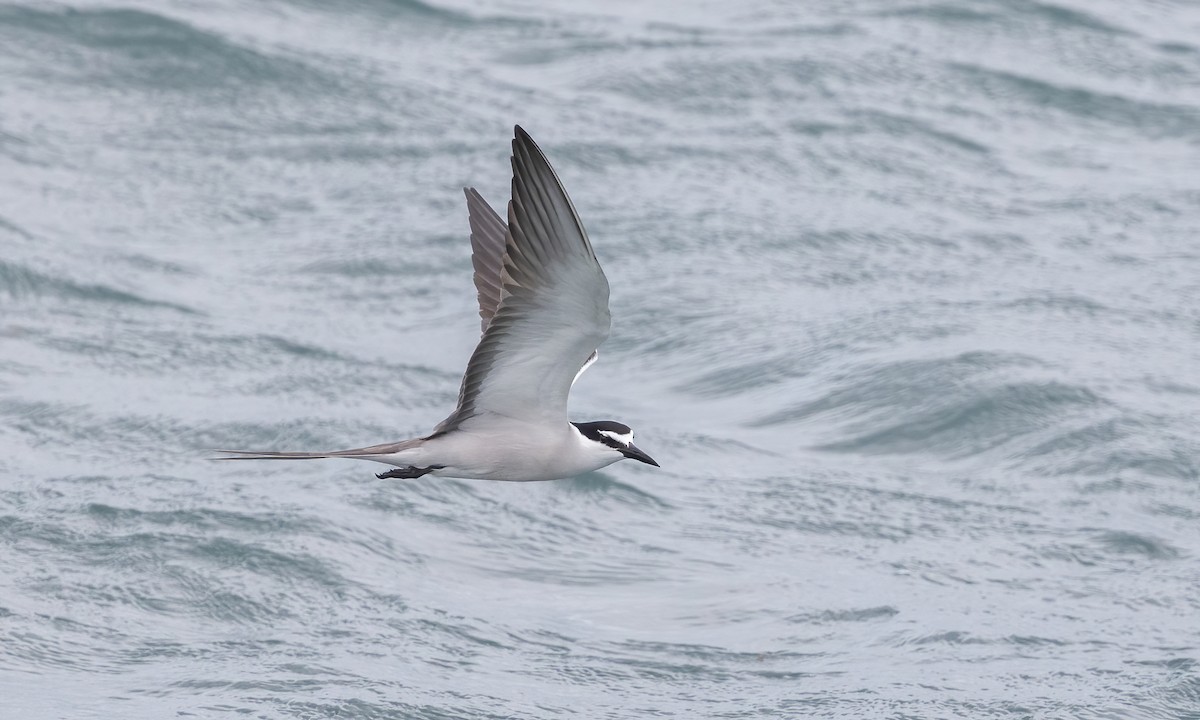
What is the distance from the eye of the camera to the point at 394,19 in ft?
62.6

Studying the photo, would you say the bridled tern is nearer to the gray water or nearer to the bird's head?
the bird's head

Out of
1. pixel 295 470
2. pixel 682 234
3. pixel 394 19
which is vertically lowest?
pixel 295 470

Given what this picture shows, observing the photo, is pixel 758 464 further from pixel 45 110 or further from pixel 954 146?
pixel 45 110

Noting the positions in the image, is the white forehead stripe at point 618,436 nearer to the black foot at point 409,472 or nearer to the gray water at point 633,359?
the black foot at point 409,472

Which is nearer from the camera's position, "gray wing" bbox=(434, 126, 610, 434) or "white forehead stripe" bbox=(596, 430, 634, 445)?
"gray wing" bbox=(434, 126, 610, 434)

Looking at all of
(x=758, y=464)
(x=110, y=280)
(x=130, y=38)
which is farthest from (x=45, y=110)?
(x=758, y=464)

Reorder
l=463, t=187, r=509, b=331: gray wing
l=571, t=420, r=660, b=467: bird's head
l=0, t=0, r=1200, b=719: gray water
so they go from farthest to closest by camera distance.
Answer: l=0, t=0, r=1200, b=719: gray water
l=463, t=187, r=509, b=331: gray wing
l=571, t=420, r=660, b=467: bird's head

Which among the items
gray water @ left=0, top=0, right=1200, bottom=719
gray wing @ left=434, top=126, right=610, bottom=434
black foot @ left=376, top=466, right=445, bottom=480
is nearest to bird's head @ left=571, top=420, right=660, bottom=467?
gray wing @ left=434, top=126, right=610, bottom=434

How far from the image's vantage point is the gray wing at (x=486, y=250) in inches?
343

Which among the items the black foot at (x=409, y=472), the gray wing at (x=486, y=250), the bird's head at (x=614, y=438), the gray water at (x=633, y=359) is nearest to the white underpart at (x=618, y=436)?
the bird's head at (x=614, y=438)

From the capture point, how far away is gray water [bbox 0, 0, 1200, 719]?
10414mm

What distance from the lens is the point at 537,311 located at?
7422 mm

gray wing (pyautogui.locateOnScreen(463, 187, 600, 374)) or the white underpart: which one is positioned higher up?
gray wing (pyautogui.locateOnScreen(463, 187, 600, 374))

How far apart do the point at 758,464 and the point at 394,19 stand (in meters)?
8.36
